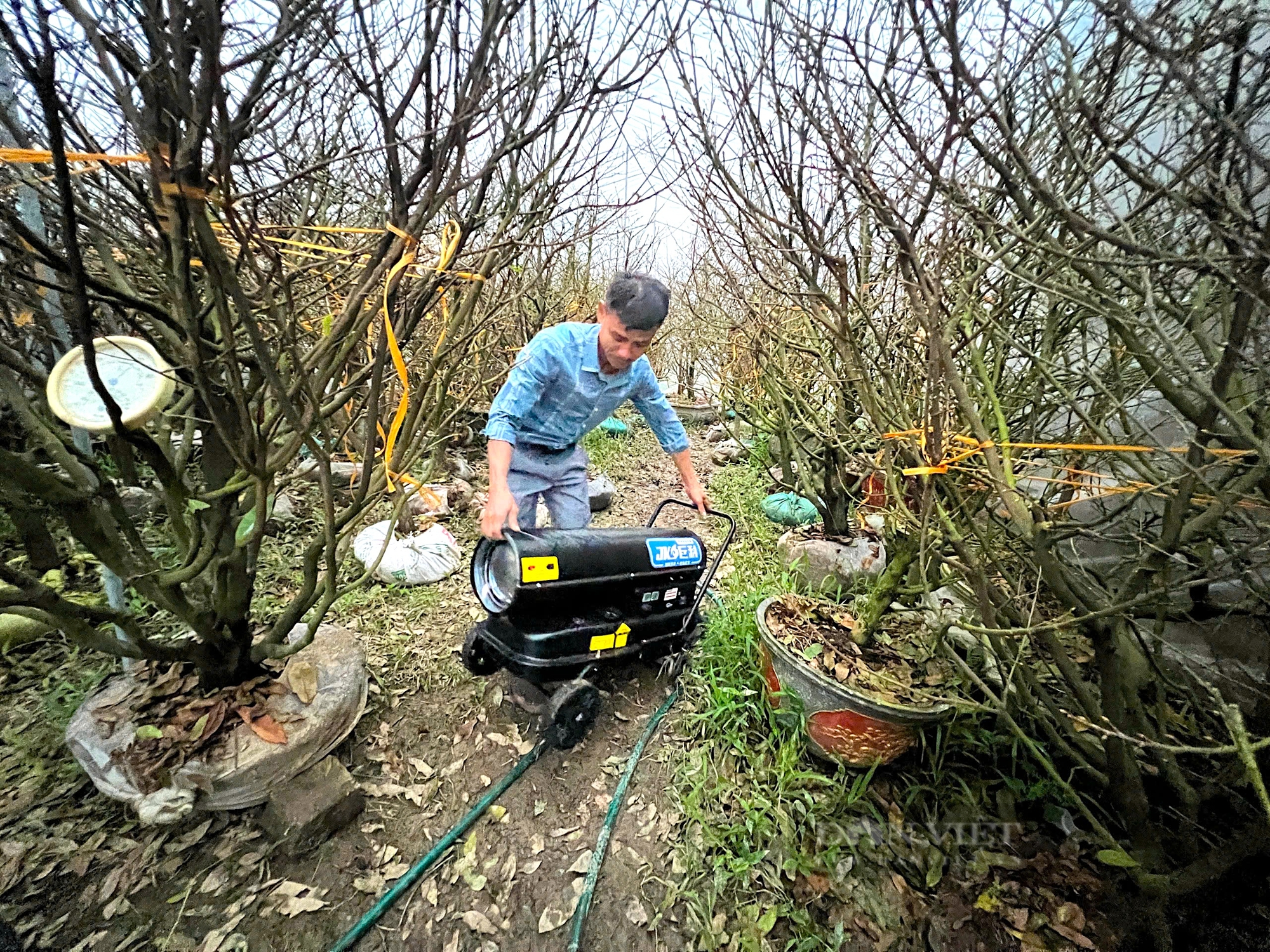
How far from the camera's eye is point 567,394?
2617mm

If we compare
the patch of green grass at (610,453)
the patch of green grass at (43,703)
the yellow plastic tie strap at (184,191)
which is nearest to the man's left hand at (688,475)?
the yellow plastic tie strap at (184,191)

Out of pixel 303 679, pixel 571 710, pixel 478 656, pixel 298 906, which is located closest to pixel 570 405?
pixel 478 656

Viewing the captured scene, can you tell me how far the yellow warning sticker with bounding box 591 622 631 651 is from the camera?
7.45ft

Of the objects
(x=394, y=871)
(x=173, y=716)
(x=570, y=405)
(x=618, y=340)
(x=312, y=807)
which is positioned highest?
(x=618, y=340)

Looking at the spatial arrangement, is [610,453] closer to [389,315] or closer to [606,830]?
[606,830]

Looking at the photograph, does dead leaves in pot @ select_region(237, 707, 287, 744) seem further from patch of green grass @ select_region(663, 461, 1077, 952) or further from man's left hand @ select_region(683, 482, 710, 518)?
man's left hand @ select_region(683, 482, 710, 518)

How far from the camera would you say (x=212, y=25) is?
0.88m

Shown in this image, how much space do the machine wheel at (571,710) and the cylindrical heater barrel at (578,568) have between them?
31 centimetres

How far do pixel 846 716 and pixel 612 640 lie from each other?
99 centimetres

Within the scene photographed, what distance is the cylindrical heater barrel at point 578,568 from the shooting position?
2.06m

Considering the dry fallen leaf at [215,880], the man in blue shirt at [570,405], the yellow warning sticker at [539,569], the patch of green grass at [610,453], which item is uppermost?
the man in blue shirt at [570,405]

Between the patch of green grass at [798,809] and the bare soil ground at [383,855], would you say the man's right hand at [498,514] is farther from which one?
the patch of green grass at [798,809]

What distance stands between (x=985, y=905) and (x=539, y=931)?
61.4 inches

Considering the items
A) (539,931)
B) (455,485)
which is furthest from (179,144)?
(455,485)
